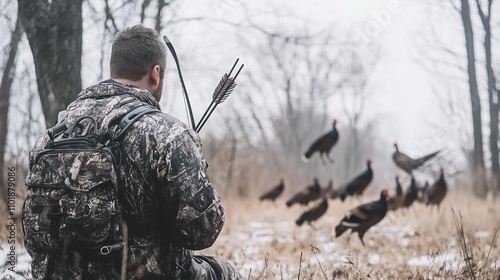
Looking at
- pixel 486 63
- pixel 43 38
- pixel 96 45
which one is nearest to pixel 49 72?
pixel 43 38

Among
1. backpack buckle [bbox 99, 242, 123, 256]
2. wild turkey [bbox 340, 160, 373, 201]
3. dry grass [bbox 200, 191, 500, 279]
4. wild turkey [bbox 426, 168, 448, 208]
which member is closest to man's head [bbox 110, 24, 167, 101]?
backpack buckle [bbox 99, 242, 123, 256]

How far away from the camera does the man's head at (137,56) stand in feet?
8.59

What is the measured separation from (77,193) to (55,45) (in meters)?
2.99

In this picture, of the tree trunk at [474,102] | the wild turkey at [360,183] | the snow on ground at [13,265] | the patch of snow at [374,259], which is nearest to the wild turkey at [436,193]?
the wild turkey at [360,183]

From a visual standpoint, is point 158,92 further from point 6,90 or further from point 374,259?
point 6,90

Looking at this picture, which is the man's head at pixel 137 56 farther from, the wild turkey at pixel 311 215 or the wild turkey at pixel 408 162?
the wild turkey at pixel 408 162

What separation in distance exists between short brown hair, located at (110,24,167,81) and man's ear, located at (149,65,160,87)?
0.7 inches

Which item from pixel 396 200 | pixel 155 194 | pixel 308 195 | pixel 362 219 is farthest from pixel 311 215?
pixel 155 194

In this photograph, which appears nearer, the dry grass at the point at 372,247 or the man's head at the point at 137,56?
the man's head at the point at 137,56

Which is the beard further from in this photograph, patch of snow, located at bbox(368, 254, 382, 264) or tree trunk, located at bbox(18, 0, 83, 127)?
patch of snow, located at bbox(368, 254, 382, 264)

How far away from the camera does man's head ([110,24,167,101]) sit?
2.62 meters

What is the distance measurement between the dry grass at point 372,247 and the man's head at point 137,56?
52.6 inches

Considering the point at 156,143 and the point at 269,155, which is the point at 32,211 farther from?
the point at 269,155

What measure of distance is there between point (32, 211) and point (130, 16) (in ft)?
19.3
